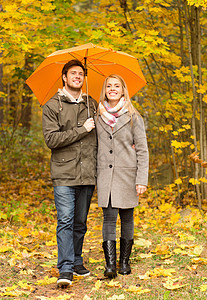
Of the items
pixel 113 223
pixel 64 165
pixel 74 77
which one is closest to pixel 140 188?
pixel 113 223

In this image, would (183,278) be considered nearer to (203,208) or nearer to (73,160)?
(73,160)

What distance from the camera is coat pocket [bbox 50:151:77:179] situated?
11.2 ft

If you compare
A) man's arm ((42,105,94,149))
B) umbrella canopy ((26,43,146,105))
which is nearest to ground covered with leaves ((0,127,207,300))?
man's arm ((42,105,94,149))

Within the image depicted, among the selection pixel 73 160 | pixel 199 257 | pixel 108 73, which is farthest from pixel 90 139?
pixel 199 257

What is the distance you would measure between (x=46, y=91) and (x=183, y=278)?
7.43ft

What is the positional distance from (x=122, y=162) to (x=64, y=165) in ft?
1.80

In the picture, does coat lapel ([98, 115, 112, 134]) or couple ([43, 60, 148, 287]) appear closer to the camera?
couple ([43, 60, 148, 287])

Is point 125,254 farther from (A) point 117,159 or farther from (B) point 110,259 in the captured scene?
(A) point 117,159

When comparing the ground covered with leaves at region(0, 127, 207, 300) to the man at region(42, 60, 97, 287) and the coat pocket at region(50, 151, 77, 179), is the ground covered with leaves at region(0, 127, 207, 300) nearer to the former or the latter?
the man at region(42, 60, 97, 287)

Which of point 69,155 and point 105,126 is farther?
point 105,126

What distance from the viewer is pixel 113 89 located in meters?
3.55

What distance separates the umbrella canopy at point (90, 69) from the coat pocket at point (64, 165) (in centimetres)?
68

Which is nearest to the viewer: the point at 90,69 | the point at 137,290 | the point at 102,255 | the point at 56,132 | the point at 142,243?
the point at 137,290

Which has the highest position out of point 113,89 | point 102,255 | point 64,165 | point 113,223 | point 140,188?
point 113,89
